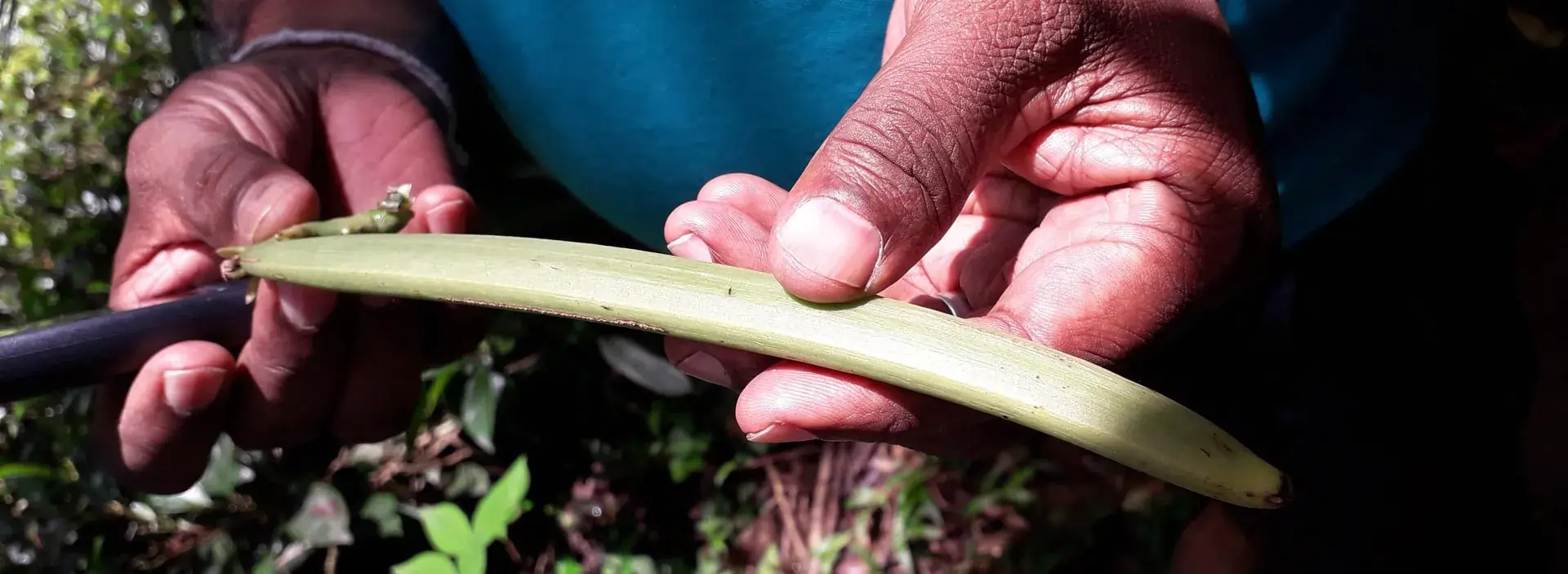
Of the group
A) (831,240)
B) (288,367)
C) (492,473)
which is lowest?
(492,473)

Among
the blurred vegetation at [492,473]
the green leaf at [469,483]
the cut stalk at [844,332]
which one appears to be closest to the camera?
the cut stalk at [844,332]

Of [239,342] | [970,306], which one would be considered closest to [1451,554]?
[970,306]

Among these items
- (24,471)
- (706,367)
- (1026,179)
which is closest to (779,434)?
(706,367)

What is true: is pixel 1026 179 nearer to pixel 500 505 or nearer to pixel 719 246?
pixel 719 246

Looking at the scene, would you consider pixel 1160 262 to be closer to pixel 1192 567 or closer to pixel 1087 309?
pixel 1087 309

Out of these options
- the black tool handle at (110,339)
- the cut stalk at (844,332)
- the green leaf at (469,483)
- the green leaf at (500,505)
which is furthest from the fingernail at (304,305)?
the green leaf at (469,483)

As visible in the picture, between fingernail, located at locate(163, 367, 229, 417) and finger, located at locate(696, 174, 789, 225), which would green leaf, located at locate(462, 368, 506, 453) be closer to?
fingernail, located at locate(163, 367, 229, 417)

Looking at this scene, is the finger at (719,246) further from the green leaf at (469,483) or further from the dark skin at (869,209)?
the green leaf at (469,483)

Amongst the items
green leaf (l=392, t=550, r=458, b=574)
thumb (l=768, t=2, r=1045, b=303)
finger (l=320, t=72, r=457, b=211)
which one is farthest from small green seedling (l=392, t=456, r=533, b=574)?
thumb (l=768, t=2, r=1045, b=303)
